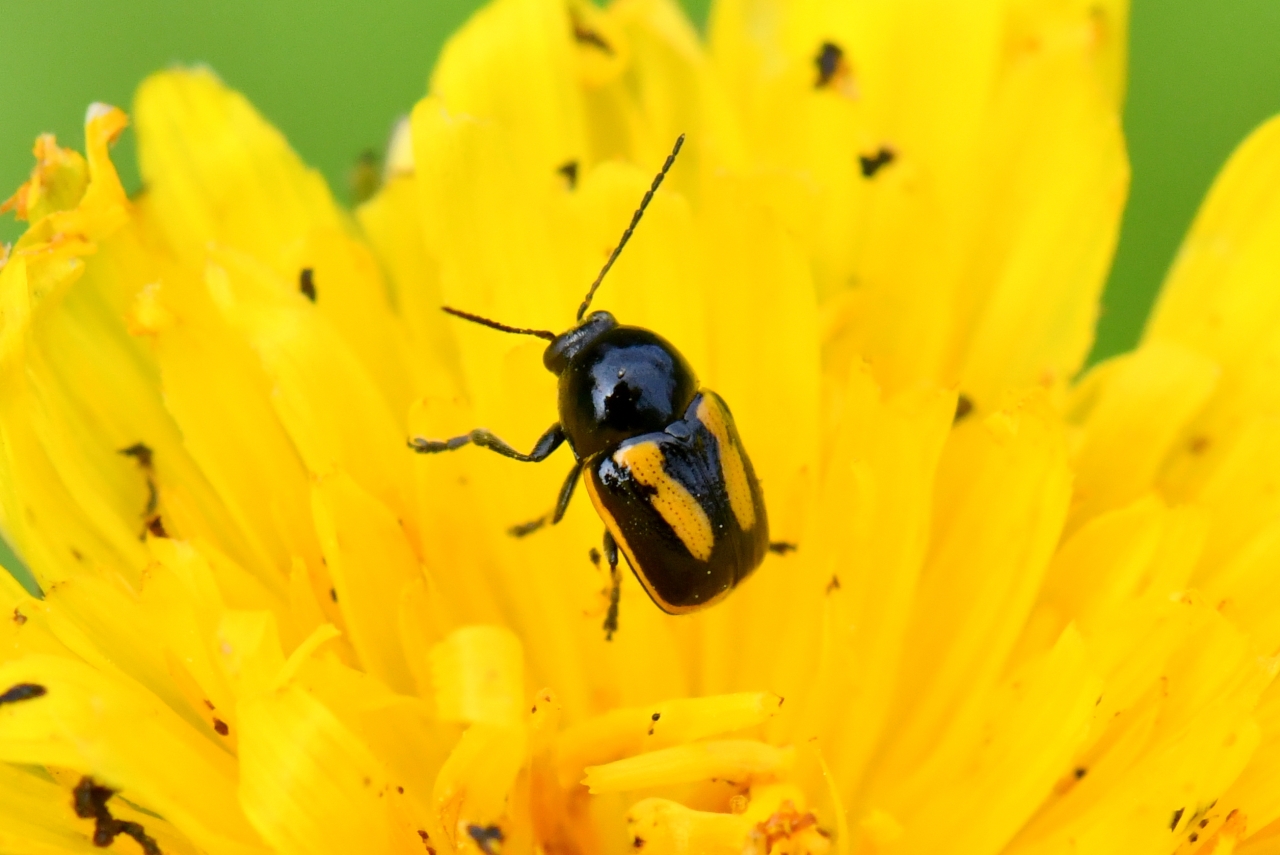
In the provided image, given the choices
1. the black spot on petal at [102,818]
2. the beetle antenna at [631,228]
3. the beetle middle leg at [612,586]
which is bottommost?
the black spot on petal at [102,818]

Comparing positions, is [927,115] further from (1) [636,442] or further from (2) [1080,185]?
(1) [636,442]

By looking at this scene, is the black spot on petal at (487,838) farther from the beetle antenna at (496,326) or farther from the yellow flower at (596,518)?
the beetle antenna at (496,326)

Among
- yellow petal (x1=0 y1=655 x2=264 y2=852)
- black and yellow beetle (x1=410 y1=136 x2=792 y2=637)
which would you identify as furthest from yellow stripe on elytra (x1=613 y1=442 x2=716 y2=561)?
yellow petal (x1=0 y1=655 x2=264 y2=852)

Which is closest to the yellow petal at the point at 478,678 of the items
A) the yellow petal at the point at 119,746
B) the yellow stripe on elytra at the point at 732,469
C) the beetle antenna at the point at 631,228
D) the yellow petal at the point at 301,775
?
the yellow petal at the point at 301,775

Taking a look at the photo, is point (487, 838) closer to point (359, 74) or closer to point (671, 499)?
point (671, 499)

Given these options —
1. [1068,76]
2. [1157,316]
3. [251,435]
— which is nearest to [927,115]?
[1068,76]

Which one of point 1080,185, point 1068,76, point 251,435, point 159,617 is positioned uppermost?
point 1068,76

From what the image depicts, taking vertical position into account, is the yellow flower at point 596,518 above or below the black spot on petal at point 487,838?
above
